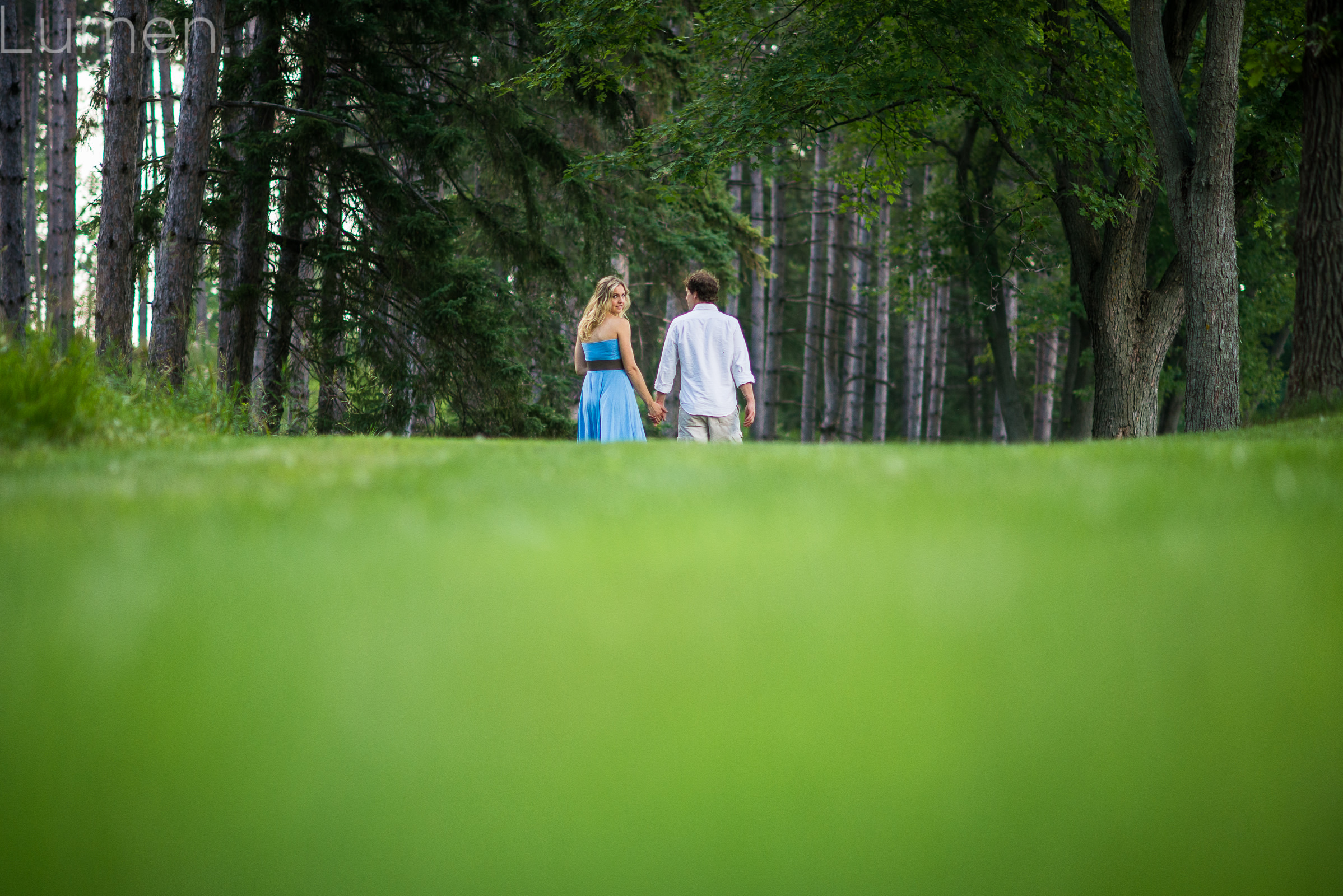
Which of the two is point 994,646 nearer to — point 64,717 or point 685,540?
point 685,540

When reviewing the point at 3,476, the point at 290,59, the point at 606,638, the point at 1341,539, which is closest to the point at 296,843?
the point at 606,638

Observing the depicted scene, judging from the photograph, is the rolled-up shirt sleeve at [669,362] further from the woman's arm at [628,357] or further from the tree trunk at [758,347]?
the tree trunk at [758,347]

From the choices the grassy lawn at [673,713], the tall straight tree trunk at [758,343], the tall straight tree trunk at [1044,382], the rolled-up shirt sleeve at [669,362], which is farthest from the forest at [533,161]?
the tall straight tree trunk at [1044,382]

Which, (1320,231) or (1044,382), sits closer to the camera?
(1320,231)

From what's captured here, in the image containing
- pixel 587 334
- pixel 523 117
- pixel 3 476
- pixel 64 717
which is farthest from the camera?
pixel 523 117

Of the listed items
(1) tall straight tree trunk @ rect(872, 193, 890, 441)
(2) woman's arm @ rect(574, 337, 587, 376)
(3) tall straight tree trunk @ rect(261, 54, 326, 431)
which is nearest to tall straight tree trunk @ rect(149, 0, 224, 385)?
(3) tall straight tree trunk @ rect(261, 54, 326, 431)

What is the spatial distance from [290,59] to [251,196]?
8.73ft

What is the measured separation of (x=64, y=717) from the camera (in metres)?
1.59

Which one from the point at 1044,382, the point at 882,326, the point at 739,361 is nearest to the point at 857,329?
the point at 882,326

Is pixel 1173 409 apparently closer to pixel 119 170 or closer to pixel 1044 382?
pixel 1044 382

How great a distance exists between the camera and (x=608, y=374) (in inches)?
371

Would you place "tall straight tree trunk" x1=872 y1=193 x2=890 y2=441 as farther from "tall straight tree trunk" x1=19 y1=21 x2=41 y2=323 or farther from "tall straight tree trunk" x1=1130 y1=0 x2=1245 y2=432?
"tall straight tree trunk" x1=19 y1=21 x2=41 y2=323

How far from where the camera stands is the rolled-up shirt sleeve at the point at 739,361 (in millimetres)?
9219

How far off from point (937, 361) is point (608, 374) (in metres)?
31.3
